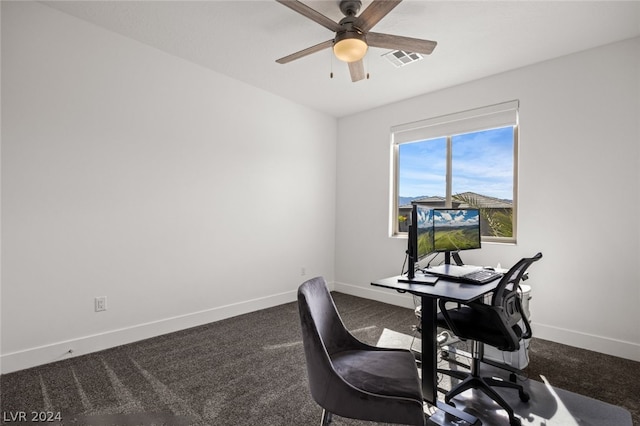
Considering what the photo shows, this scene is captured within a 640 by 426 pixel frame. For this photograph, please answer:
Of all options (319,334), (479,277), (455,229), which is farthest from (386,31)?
(319,334)

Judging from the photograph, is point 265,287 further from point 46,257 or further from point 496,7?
point 496,7

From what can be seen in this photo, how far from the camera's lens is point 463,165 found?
3.93 meters

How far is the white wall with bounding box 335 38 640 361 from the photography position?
9.14ft

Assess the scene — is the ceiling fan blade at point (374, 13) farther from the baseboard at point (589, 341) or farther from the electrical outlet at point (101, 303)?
the baseboard at point (589, 341)

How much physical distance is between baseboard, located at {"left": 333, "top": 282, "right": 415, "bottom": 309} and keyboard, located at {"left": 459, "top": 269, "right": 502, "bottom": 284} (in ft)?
5.63

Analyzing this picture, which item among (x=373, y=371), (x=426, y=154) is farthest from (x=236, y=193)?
(x=373, y=371)

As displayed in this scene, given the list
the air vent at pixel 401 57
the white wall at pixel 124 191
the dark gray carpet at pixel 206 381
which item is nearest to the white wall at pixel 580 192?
the dark gray carpet at pixel 206 381

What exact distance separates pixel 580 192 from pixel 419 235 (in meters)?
2.01

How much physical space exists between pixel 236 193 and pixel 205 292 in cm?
118

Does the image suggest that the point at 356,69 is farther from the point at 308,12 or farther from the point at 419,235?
the point at 419,235

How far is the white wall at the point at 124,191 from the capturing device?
2445mm

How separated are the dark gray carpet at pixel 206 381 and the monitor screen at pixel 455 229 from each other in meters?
1.13

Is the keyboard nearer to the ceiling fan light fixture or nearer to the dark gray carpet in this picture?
the dark gray carpet

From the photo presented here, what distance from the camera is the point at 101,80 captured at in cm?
281
